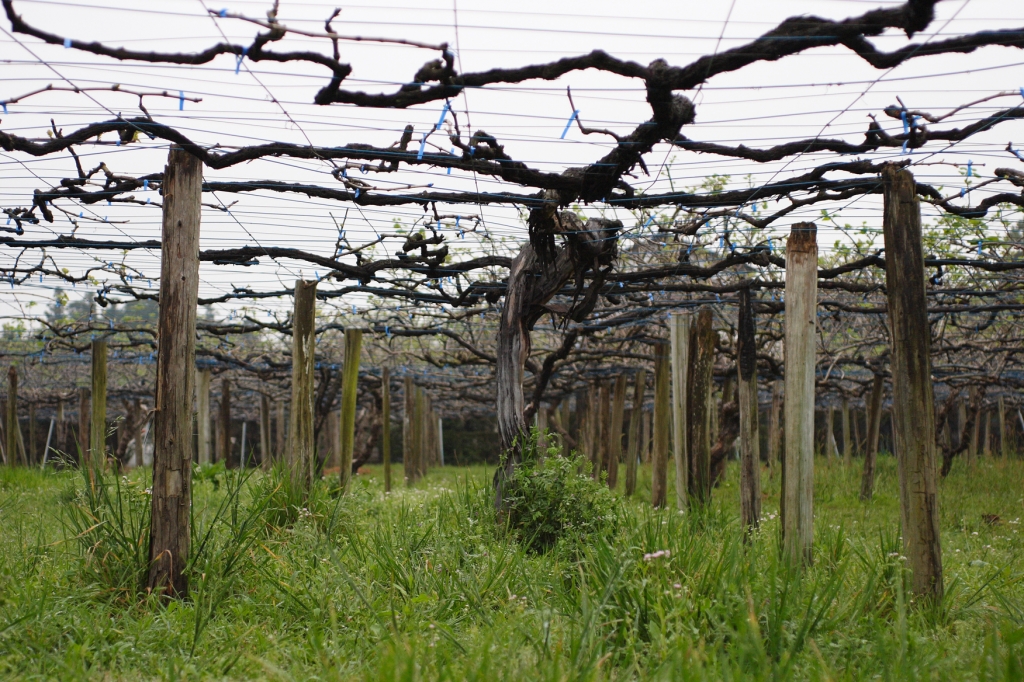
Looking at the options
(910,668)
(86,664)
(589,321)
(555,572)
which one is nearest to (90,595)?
(86,664)

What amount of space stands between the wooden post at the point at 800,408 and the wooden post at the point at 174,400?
3450 mm

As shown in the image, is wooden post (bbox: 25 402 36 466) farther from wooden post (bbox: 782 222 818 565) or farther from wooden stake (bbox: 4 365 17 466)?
wooden post (bbox: 782 222 818 565)

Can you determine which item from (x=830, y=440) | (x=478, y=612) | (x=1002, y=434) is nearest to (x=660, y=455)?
(x=478, y=612)

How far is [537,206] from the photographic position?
6203 millimetres

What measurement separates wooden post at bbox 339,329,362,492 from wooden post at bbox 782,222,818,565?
4583 millimetres

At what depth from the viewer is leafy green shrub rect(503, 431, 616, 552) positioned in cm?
586

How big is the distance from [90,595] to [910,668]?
3.82 meters

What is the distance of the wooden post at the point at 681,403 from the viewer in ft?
24.9

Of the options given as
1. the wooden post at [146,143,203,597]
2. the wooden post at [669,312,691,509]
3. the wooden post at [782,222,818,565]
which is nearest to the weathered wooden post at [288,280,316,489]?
the wooden post at [146,143,203,597]

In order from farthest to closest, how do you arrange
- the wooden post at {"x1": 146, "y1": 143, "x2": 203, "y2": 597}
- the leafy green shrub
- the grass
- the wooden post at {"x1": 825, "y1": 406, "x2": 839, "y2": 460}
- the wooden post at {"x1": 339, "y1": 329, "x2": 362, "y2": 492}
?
the wooden post at {"x1": 825, "y1": 406, "x2": 839, "y2": 460}, the wooden post at {"x1": 339, "y1": 329, "x2": 362, "y2": 492}, the leafy green shrub, the wooden post at {"x1": 146, "y1": 143, "x2": 203, "y2": 597}, the grass

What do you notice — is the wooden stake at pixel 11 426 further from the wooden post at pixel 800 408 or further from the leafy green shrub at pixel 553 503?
the wooden post at pixel 800 408

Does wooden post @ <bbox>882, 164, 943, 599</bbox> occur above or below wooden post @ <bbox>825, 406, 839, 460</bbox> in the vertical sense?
above

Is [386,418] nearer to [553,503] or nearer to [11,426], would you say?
[11,426]

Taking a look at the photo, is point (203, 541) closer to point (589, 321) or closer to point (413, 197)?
point (413, 197)
